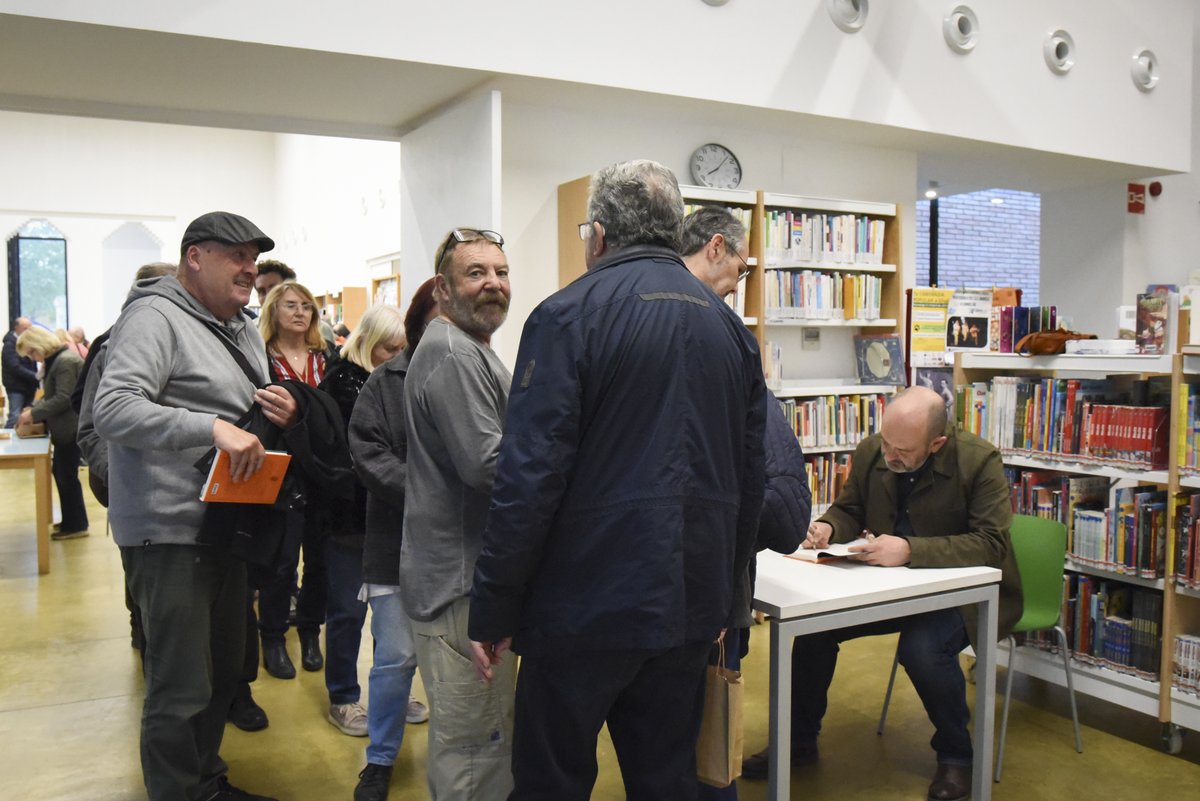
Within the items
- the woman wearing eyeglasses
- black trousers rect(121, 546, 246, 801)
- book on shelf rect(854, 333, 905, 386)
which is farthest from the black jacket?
book on shelf rect(854, 333, 905, 386)

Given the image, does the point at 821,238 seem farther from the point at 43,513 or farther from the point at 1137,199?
the point at 43,513

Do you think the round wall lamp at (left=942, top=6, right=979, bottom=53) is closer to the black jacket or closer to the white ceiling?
the white ceiling

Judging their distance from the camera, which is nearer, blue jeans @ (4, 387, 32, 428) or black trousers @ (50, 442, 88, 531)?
black trousers @ (50, 442, 88, 531)

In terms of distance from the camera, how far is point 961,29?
5734 millimetres

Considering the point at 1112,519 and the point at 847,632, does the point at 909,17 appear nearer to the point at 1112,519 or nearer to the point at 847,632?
the point at 1112,519

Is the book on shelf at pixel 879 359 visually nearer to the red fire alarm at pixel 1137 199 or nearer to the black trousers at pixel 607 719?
the red fire alarm at pixel 1137 199

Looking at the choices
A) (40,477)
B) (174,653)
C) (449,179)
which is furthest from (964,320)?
(40,477)

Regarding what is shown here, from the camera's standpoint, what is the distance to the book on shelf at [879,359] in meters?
5.93

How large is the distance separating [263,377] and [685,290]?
147 cm

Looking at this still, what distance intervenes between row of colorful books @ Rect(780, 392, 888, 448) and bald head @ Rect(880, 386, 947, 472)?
7.50ft

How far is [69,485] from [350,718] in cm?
476

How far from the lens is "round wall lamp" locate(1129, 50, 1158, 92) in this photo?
21.3 ft

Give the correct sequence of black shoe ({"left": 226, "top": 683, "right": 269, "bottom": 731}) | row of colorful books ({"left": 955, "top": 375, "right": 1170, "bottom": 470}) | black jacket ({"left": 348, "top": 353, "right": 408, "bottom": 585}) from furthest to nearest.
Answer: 1. black shoe ({"left": 226, "top": 683, "right": 269, "bottom": 731})
2. row of colorful books ({"left": 955, "top": 375, "right": 1170, "bottom": 470})
3. black jacket ({"left": 348, "top": 353, "right": 408, "bottom": 585})

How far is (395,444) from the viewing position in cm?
295
